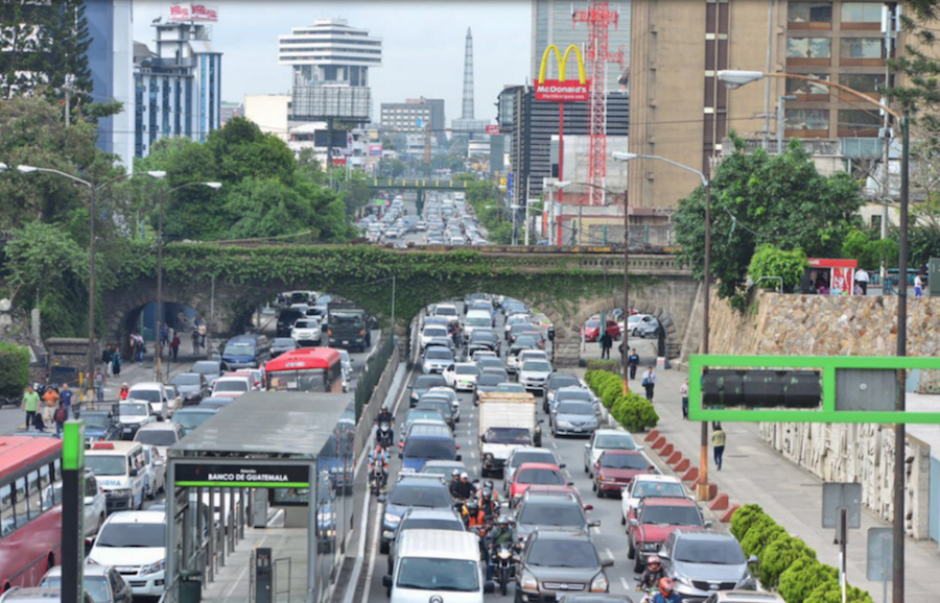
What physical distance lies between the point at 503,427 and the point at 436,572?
1894cm

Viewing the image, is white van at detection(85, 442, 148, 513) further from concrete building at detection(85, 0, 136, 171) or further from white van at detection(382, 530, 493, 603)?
concrete building at detection(85, 0, 136, 171)

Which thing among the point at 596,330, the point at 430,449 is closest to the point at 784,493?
the point at 430,449

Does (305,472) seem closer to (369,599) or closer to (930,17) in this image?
(369,599)

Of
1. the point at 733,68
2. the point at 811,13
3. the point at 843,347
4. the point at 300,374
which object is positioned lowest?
the point at 300,374

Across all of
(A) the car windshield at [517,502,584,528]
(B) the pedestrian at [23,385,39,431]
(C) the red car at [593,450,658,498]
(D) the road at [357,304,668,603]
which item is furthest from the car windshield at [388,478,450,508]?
(B) the pedestrian at [23,385,39,431]

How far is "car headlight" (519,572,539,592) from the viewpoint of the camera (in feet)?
84.4

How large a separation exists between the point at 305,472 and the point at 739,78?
27.3 ft

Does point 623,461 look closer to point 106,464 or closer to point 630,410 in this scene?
point 630,410

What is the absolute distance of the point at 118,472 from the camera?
112 ft

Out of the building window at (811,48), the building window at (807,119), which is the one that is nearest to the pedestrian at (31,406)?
the building window at (807,119)

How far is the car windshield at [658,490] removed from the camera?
33.3 metres

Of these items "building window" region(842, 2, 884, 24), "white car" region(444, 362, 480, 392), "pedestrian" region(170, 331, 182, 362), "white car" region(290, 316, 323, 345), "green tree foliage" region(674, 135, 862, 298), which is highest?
"building window" region(842, 2, 884, 24)

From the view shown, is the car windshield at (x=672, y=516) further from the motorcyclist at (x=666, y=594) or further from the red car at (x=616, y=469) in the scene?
the motorcyclist at (x=666, y=594)

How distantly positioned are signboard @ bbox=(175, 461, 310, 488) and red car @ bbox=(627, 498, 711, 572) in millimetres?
10018
